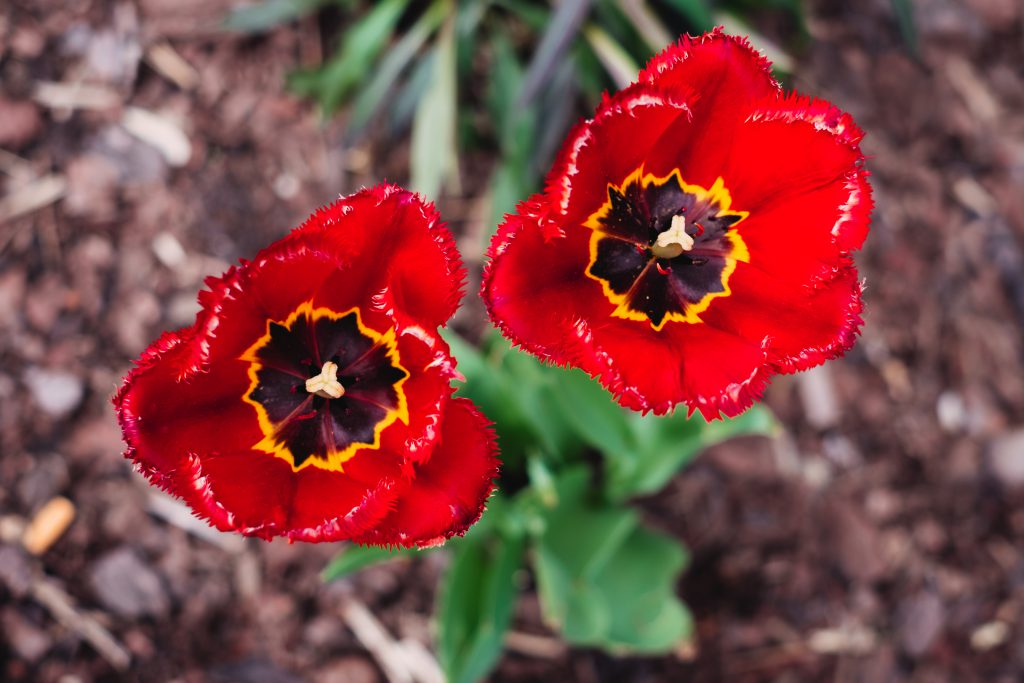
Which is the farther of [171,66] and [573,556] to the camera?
[171,66]

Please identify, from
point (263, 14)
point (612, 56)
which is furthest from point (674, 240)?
point (263, 14)

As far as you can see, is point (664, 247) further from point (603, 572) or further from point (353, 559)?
point (603, 572)

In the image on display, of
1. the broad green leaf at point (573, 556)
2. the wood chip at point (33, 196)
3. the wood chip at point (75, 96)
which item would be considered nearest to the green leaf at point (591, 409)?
the broad green leaf at point (573, 556)

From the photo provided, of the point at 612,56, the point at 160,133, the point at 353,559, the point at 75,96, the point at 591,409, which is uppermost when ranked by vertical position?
the point at 612,56

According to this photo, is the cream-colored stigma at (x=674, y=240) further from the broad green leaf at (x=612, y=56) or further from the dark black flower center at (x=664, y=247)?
the broad green leaf at (x=612, y=56)

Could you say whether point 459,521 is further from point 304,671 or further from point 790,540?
point 790,540

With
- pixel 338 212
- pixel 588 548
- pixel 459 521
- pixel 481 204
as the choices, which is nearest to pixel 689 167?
pixel 338 212
